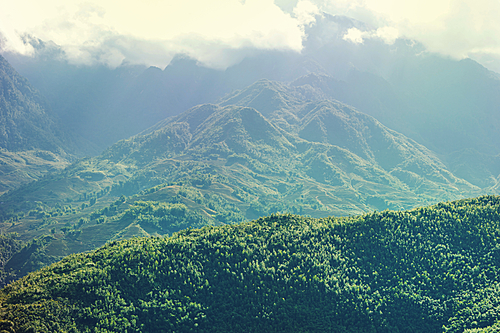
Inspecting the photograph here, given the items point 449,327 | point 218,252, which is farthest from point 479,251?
point 218,252

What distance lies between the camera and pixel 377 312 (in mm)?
89812

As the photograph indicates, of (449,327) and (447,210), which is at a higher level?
(447,210)

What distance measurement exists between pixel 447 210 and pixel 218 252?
63259 mm

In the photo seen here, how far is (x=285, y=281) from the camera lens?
91.9 metres

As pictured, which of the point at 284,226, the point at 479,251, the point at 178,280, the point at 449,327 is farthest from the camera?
the point at 284,226

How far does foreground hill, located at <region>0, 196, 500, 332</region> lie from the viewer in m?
82.2

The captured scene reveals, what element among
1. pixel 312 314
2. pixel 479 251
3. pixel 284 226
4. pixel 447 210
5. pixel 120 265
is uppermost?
pixel 447 210

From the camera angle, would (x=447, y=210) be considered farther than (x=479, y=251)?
Yes

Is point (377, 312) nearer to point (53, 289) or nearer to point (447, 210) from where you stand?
point (447, 210)

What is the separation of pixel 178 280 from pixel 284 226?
31.8 meters

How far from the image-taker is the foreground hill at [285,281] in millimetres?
82250

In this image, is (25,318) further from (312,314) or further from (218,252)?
(312,314)

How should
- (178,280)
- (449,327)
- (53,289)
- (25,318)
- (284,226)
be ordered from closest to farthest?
(25,318), (53,289), (449,327), (178,280), (284,226)

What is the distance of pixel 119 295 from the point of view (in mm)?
85000
